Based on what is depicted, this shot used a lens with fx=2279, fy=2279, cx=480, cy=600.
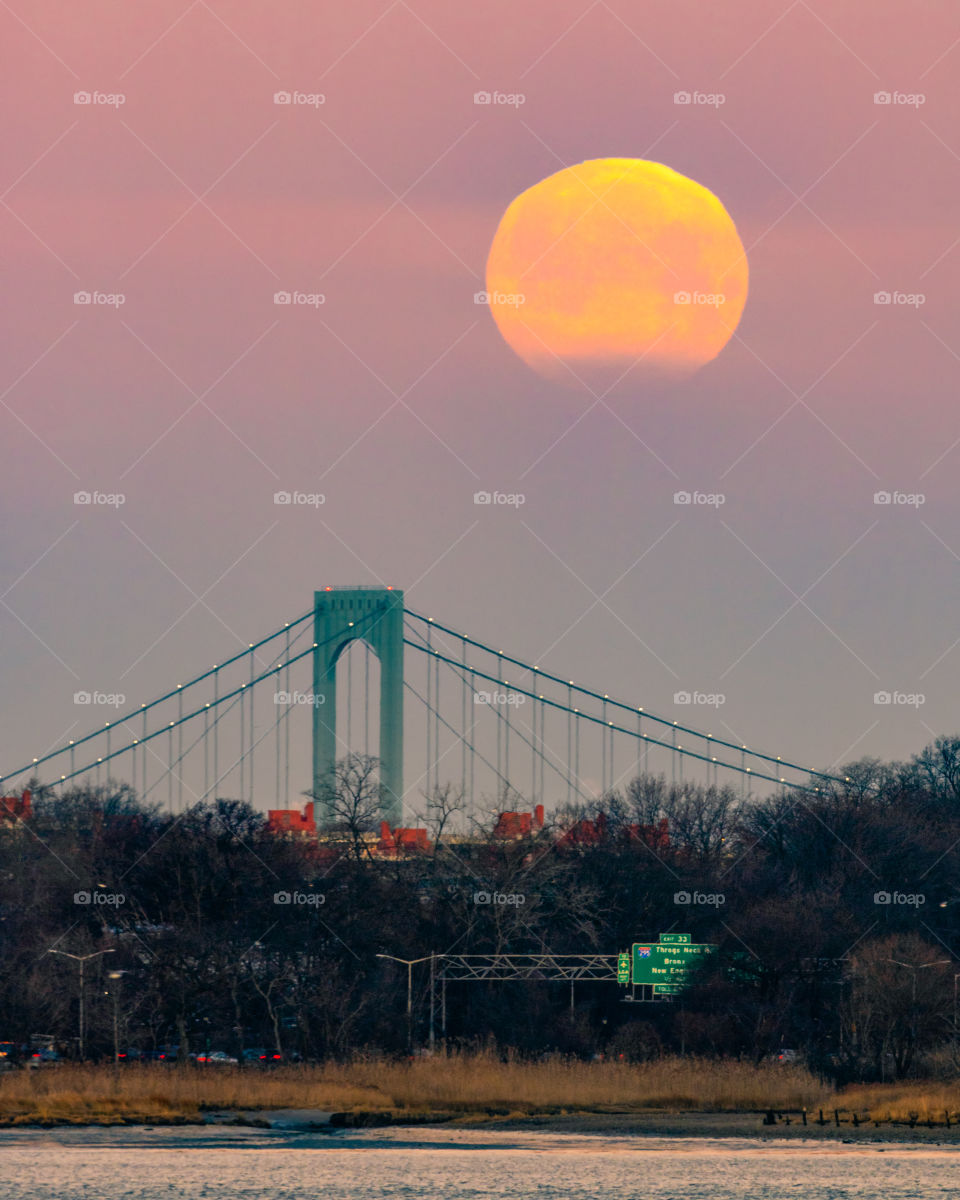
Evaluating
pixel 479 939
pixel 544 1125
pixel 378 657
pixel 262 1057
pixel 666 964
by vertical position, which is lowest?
pixel 544 1125

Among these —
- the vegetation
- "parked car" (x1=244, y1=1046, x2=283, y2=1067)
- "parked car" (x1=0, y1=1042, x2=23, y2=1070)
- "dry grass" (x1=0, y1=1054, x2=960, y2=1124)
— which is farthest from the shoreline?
"parked car" (x1=244, y1=1046, x2=283, y2=1067)

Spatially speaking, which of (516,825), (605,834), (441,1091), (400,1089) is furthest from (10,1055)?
(605,834)

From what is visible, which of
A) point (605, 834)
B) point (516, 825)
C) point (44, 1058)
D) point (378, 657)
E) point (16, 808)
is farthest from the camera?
point (378, 657)

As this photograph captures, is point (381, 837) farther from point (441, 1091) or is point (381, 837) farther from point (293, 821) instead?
point (441, 1091)

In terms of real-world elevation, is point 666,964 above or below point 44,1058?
above

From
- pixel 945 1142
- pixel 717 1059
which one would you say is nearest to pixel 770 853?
pixel 717 1059

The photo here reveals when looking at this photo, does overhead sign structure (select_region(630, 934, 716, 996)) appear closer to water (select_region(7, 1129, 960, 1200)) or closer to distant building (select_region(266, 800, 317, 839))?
distant building (select_region(266, 800, 317, 839))

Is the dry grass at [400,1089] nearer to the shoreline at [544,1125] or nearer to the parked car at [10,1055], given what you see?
the shoreline at [544,1125]

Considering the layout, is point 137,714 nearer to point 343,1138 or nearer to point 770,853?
point 770,853
